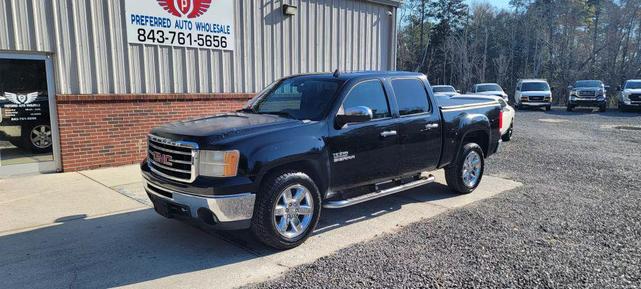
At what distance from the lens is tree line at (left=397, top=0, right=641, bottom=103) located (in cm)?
4709

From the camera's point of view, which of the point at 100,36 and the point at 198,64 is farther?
the point at 198,64

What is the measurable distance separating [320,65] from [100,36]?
18.7ft

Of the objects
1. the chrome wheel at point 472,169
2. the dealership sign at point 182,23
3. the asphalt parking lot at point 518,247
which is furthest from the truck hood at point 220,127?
the dealership sign at point 182,23

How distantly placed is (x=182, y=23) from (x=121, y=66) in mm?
1613

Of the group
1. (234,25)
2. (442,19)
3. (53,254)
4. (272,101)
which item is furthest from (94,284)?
(442,19)

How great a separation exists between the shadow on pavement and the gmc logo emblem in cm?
88

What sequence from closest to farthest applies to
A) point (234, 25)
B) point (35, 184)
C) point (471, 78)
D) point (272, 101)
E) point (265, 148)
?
point (265, 148) < point (272, 101) < point (35, 184) < point (234, 25) < point (471, 78)

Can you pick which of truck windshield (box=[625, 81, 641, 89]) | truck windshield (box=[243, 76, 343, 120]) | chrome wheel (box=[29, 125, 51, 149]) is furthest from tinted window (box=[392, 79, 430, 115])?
truck windshield (box=[625, 81, 641, 89])

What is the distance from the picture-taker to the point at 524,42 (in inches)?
2108

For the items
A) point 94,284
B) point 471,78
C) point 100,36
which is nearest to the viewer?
point 94,284

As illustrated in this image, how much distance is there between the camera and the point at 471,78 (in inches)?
2206

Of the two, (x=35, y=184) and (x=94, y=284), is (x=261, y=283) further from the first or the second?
(x=35, y=184)

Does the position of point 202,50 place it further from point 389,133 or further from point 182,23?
point 389,133

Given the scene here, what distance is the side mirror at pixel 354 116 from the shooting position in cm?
488
